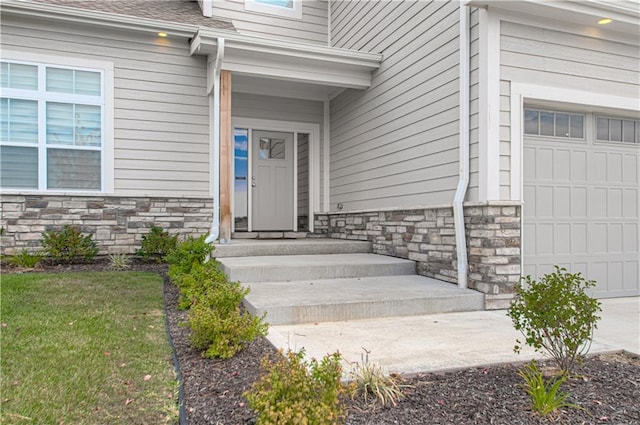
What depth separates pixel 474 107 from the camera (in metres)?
4.47

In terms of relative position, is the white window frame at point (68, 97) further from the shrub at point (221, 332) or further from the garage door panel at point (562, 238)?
the garage door panel at point (562, 238)

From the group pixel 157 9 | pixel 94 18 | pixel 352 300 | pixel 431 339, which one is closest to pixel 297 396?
pixel 431 339

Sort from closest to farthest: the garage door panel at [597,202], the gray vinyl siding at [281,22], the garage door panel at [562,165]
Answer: the garage door panel at [562,165], the garage door panel at [597,202], the gray vinyl siding at [281,22]

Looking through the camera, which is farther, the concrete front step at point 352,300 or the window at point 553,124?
the window at point 553,124

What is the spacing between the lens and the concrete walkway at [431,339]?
2828 millimetres

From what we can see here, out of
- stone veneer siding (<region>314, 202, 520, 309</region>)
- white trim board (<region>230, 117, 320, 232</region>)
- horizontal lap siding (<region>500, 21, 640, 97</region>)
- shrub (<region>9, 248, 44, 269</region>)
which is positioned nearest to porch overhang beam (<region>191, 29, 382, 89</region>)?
white trim board (<region>230, 117, 320, 232</region>)

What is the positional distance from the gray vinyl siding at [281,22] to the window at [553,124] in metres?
4.73

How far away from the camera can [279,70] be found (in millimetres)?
6258

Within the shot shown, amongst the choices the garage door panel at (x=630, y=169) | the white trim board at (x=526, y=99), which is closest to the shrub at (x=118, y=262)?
the white trim board at (x=526, y=99)

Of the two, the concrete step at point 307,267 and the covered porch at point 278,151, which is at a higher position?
the covered porch at point 278,151

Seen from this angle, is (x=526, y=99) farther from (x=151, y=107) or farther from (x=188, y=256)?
(x=151, y=107)

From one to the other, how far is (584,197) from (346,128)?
382 cm

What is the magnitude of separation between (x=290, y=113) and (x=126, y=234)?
350 cm

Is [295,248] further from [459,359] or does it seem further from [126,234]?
[459,359]
